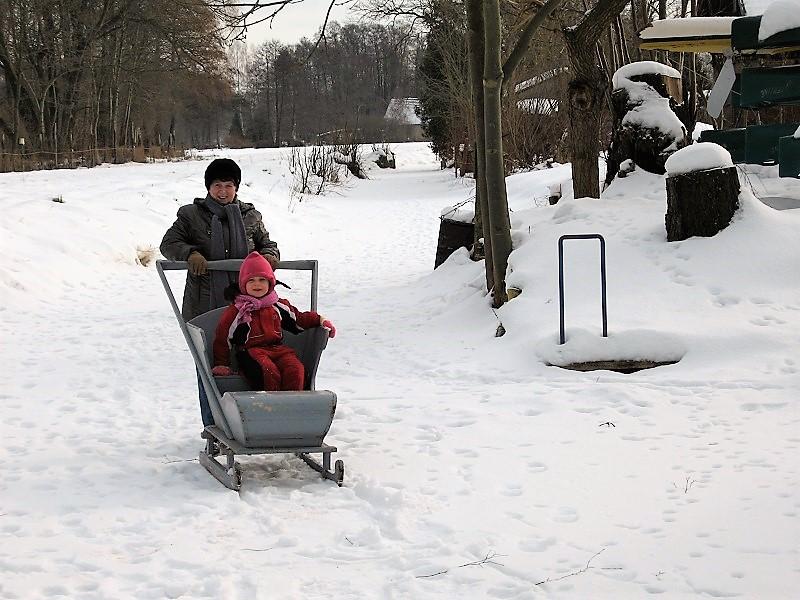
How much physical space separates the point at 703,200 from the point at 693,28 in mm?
3787

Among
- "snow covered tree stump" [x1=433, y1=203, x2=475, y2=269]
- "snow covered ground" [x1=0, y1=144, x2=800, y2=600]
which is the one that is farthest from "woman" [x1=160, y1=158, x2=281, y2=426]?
"snow covered tree stump" [x1=433, y1=203, x2=475, y2=269]

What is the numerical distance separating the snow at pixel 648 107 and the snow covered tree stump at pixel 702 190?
199cm

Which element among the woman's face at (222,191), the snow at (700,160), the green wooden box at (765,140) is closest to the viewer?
the woman's face at (222,191)

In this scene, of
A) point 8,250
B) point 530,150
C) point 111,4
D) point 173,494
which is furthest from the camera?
point 111,4

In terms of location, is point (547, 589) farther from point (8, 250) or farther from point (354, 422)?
point (8, 250)

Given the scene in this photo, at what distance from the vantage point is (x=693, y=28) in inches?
498

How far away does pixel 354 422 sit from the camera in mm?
7105

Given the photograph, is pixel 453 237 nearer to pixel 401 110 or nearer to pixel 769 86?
pixel 769 86

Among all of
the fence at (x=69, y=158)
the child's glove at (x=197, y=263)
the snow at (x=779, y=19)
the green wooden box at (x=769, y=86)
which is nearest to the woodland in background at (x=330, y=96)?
the fence at (x=69, y=158)

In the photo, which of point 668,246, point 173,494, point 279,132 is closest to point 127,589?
point 173,494

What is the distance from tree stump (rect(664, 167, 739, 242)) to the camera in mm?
9734

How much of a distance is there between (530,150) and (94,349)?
2565cm

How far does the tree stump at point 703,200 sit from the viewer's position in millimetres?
9734

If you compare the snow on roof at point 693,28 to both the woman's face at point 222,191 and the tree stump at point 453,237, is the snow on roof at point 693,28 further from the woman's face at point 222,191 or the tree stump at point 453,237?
the woman's face at point 222,191
